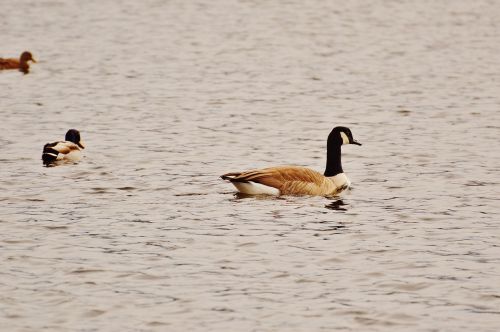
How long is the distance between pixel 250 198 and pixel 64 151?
5.17 meters

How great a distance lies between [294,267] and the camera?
1731 cm

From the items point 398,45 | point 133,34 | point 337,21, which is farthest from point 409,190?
point 337,21

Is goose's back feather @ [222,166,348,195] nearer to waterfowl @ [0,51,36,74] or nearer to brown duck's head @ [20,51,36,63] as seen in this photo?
waterfowl @ [0,51,36,74]

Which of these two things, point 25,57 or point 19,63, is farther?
point 25,57

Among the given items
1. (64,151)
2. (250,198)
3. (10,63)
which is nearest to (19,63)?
(10,63)

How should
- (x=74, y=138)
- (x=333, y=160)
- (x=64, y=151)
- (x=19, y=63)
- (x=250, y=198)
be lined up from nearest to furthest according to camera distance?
(x=250, y=198)
(x=333, y=160)
(x=64, y=151)
(x=74, y=138)
(x=19, y=63)

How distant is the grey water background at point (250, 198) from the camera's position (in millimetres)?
15594

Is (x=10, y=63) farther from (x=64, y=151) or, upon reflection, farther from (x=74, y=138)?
(x=64, y=151)

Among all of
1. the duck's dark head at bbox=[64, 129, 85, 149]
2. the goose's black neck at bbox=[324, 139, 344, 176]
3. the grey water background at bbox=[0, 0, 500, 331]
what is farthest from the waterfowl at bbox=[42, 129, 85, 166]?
the goose's black neck at bbox=[324, 139, 344, 176]

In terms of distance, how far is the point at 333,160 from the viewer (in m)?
23.7

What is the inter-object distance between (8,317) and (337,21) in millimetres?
43215

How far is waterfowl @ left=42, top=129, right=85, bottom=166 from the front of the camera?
82.7 ft

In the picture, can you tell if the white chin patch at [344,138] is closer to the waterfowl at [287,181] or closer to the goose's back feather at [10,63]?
the waterfowl at [287,181]

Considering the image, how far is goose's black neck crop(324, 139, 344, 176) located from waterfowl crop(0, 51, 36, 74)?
745 inches
